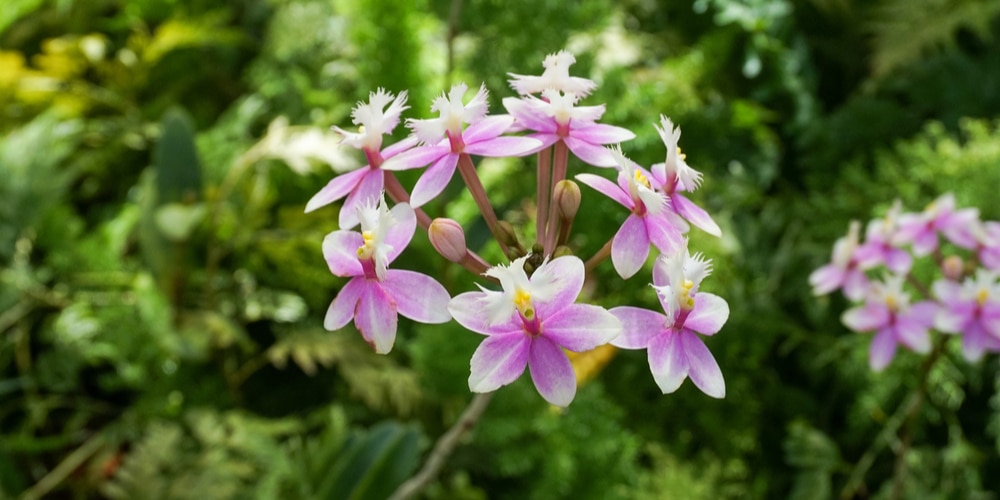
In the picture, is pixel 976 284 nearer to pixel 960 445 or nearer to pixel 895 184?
pixel 960 445

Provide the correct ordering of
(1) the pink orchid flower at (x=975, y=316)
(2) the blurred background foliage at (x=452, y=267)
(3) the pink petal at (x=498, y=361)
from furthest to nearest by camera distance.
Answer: (2) the blurred background foliage at (x=452, y=267)
(1) the pink orchid flower at (x=975, y=316)
(3) the pink petal at (x=498, y=361)

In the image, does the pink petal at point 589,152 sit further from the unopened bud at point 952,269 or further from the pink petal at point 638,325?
the unopened bud at point 952,269

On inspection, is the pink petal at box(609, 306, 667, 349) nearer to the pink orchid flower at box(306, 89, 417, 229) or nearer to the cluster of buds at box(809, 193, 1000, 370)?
the pink orchid flower at box(306, 89, 417, 229)

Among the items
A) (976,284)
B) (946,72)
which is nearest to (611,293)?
(976,284)

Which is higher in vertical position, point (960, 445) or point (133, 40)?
point (133, 40)

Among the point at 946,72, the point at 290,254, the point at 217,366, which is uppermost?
the point at 946,72

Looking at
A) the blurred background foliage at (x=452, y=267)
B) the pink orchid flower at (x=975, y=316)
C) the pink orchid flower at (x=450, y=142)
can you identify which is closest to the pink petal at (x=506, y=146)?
the pink orchid flower at (x=450, y=142)

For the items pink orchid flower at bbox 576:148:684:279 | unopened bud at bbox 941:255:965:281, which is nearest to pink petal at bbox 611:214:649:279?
pink orchid flower at bbox 576:148:684:279
